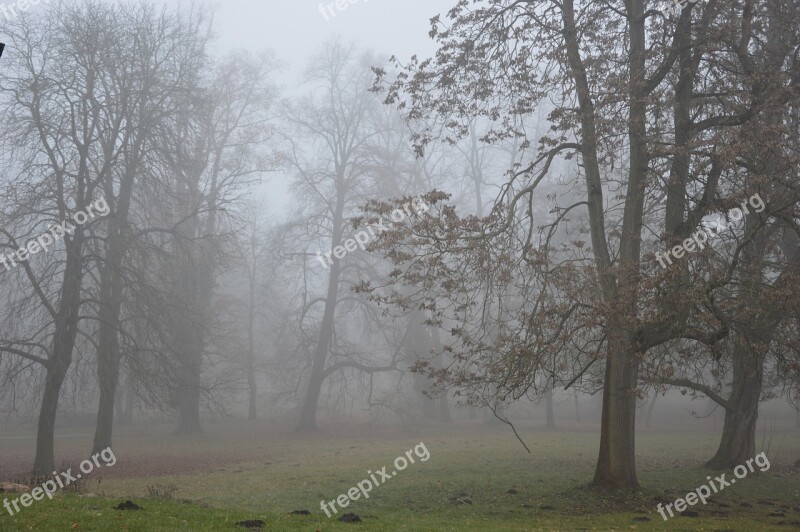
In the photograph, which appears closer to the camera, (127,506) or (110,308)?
(127,506)

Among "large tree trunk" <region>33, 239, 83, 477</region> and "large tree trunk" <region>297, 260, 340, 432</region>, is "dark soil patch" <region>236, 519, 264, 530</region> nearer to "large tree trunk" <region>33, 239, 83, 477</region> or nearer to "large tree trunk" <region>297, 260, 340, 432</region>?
"large tree trunk" <region>33, 239, 83, 477</region>

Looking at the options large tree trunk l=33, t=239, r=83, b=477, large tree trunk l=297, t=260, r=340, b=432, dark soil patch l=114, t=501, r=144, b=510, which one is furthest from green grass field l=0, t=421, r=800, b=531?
large tree trunk l=297, t=260, r=340, b=432

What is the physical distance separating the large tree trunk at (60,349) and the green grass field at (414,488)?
1540 millimetres

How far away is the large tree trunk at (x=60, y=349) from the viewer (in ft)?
55.2

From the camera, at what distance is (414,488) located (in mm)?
14609

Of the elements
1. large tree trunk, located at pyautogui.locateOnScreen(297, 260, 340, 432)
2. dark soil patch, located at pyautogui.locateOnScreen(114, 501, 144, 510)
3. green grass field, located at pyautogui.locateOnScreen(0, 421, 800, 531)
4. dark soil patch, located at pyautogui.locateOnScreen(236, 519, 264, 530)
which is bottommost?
green grass field, located at pyautogui.locateOnScreen(0, 421, 800, 531)

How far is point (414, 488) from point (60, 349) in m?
9.85

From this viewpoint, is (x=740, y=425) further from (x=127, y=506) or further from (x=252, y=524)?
(x=127, y=506)

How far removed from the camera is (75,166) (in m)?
19.4

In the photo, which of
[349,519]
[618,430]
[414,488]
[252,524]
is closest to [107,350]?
[414,488]

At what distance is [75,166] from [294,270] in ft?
52.1

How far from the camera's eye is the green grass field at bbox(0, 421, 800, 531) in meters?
9.45

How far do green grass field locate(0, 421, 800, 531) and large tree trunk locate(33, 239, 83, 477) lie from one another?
154cm

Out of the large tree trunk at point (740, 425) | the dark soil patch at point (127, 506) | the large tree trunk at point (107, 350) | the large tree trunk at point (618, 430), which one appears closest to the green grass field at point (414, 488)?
the dark soil patch at point (127, 506)
